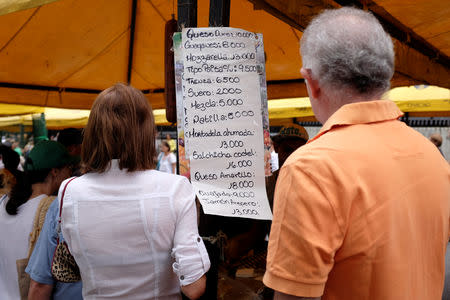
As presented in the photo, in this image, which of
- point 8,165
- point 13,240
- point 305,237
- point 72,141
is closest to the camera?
point 305,237

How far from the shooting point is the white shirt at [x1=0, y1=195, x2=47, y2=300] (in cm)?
186

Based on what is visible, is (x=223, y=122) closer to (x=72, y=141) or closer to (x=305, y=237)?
(x=305, y=237)

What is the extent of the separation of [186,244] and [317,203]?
640 millimetres

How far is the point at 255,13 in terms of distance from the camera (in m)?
2.70

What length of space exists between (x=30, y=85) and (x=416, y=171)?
3.97 meters

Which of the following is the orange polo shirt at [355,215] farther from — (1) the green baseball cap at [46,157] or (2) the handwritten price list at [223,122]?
(1) the green baseball cap at [46,157]

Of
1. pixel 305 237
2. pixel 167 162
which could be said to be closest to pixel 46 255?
pixel 305 237

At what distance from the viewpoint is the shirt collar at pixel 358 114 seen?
2.83 feet

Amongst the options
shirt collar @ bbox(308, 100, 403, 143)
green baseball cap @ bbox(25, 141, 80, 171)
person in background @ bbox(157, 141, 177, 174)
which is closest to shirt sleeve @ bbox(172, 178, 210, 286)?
shirt collar @ bbox(308, 100, 403, 143)

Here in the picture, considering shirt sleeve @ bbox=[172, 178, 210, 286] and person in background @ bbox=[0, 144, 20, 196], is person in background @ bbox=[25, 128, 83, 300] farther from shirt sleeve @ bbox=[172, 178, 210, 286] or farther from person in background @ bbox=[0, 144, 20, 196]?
person in background @ bbox=[0, 144, 20, 196]

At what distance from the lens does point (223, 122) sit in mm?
1543

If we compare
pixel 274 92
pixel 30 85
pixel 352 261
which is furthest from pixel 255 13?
pixel 30 85

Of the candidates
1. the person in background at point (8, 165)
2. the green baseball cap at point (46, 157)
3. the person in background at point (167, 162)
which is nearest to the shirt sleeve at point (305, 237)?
the green baseball cap at point (46, 157)

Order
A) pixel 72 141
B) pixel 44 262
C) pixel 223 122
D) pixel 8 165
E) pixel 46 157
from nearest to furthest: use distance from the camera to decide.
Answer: pixel 44 262 < pixel 223 122 < pixel 46 157 < pixel 8 165 < pixel 72 141
